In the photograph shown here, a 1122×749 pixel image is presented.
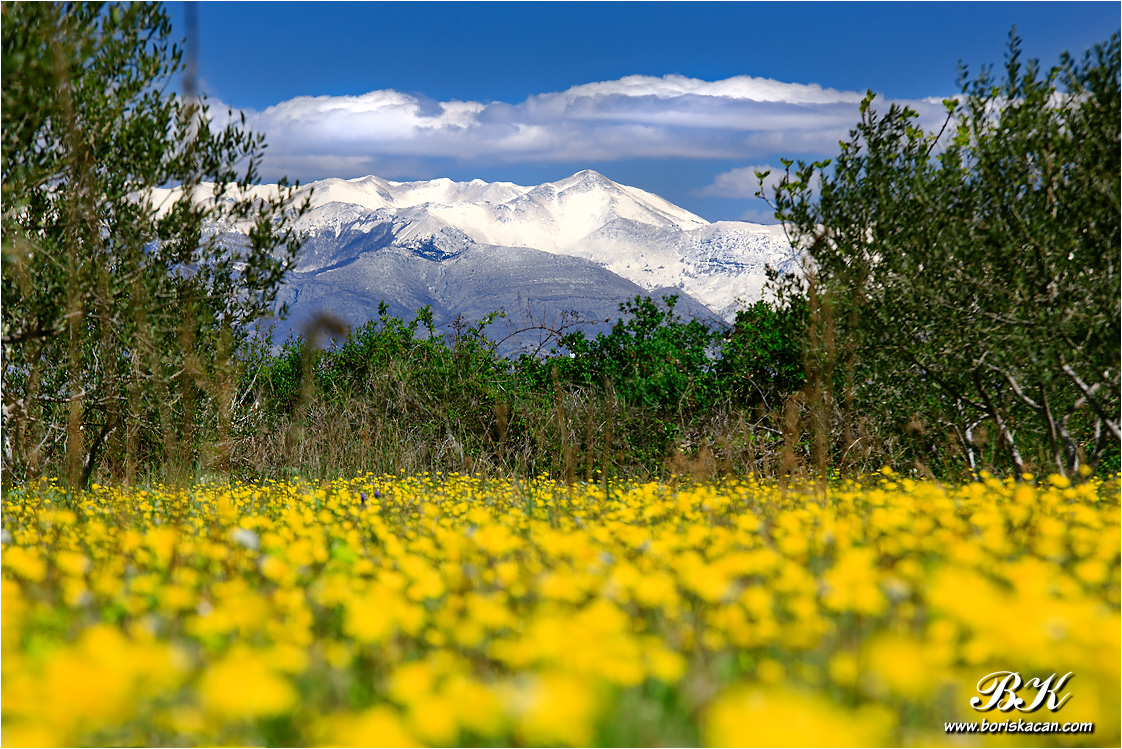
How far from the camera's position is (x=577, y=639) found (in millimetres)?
1707

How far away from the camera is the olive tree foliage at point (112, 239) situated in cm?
479

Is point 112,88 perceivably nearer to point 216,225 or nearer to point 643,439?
point 216,225

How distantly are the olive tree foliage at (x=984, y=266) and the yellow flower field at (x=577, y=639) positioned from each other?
2403 mm

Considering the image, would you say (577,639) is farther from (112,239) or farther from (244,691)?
(112,239)

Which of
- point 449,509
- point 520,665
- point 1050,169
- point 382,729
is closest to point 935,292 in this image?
point 1050,169

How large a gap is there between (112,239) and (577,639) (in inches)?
227

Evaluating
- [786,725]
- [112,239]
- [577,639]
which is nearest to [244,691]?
[577,639]

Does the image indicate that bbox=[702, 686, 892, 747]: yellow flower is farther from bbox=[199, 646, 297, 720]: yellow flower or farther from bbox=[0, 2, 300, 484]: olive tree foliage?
bbox=[0, 2, 300, 484]: olive tree foliage

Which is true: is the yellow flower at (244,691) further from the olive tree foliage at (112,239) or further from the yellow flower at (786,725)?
the olive tree foliage at (112,239)

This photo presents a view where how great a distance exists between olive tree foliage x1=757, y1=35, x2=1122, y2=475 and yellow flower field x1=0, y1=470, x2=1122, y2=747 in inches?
94.6

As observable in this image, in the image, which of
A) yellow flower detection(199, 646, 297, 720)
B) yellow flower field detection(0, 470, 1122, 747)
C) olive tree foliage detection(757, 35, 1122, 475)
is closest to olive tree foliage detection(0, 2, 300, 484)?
yellow flower field detection(0, 470, 1122, 747)

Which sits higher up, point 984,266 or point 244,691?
point 984,266

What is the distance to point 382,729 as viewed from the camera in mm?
1271

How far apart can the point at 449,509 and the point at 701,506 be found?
143 cm
